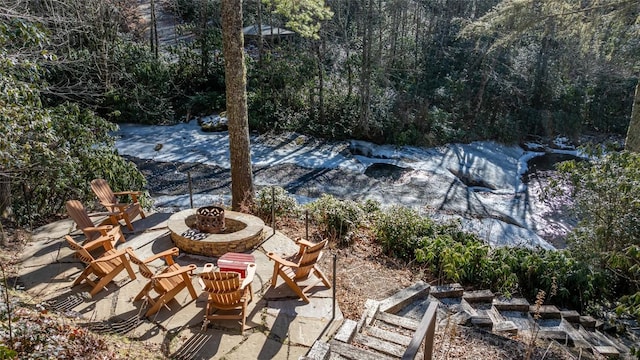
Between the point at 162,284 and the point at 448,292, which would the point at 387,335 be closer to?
the point at 448,292

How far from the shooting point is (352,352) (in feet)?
12.2

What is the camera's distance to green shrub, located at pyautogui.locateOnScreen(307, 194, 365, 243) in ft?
23.2

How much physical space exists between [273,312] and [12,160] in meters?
3.37

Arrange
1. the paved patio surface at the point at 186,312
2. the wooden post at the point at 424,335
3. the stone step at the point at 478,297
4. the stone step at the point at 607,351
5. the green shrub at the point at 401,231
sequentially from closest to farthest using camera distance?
the wooden post at the point at 424,335 → the paved patio surface at the point at 186,312 → the stone step at the point at 607,351 → the stone step at the point at 478,297 → the green shrub at the point at 401,231

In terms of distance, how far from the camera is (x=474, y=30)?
1058 centimetres

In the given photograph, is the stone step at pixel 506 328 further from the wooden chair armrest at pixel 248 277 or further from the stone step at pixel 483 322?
the wooden chair armrest at pixel 248 277

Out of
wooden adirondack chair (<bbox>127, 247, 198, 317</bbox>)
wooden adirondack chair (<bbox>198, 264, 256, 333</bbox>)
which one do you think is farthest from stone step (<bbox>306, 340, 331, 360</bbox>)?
wooden adirondack chair (<bbox>127, 247, 198, 317</bbox>)

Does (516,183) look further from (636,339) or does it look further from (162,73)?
(162,73)

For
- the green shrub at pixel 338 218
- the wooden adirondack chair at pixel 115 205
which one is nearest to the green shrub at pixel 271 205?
the green shrub at pixel 338 218

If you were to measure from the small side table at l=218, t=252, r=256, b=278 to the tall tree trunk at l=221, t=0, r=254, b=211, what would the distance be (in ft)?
7.93

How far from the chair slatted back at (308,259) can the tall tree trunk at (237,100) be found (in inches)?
114

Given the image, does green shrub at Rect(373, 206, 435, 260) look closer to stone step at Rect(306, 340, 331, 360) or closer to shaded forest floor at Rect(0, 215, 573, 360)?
shaded forest floor at Rect(0, 215, 573, 360)

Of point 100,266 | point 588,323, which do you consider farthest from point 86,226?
point 588,323

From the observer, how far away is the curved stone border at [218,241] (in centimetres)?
565
